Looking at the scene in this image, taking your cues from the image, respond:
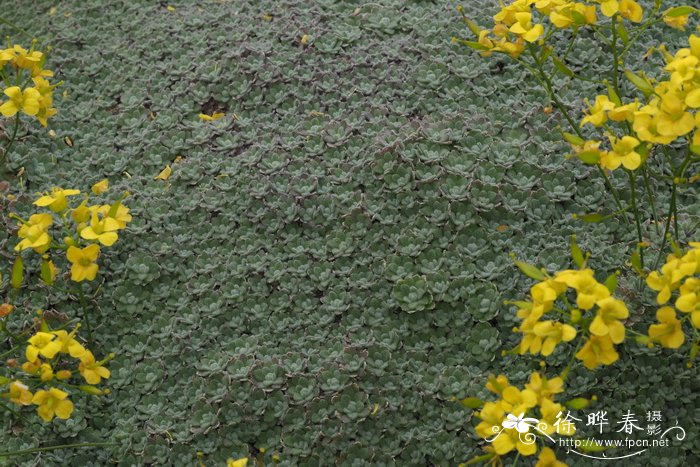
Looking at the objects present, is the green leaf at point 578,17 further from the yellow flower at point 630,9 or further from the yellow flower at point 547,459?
the yellow flower at point 547,459

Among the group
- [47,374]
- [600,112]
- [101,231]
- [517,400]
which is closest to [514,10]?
[600,112]

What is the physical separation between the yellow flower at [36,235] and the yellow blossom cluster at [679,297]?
47.7 inches

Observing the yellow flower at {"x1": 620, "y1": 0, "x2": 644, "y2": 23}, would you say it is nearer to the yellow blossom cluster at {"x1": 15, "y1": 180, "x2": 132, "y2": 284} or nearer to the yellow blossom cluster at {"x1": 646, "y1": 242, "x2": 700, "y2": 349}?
the yellow blossom cluster at {"x1": 646, "y1": 242, "x2": 700, "y2": 349}

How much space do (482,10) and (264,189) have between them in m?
0.85

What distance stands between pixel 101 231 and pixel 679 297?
1.16 meters

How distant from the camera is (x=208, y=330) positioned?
1840 millimetres

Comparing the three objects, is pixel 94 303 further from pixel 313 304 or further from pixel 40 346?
pixel 313 304

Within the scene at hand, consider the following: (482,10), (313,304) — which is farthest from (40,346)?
(482,10)

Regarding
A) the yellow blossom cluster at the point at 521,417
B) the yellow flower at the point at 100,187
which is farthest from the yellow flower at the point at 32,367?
the yellow blossom cluster at the point at 521,417

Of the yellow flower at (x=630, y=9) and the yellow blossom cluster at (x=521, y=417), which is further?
the yellow flower at (x=630, y=9)

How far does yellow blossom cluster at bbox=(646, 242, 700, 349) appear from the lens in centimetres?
128

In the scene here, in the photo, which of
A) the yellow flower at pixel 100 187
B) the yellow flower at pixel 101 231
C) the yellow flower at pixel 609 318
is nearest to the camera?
the yellow flower at pixel 609 318

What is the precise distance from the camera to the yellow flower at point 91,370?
64.9 inches

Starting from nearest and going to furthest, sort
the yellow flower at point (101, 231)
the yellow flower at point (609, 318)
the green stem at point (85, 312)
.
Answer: the yellow flower at point (609, 318), the yellow flower at point (101, 231), the green stem at point (85, 312)
